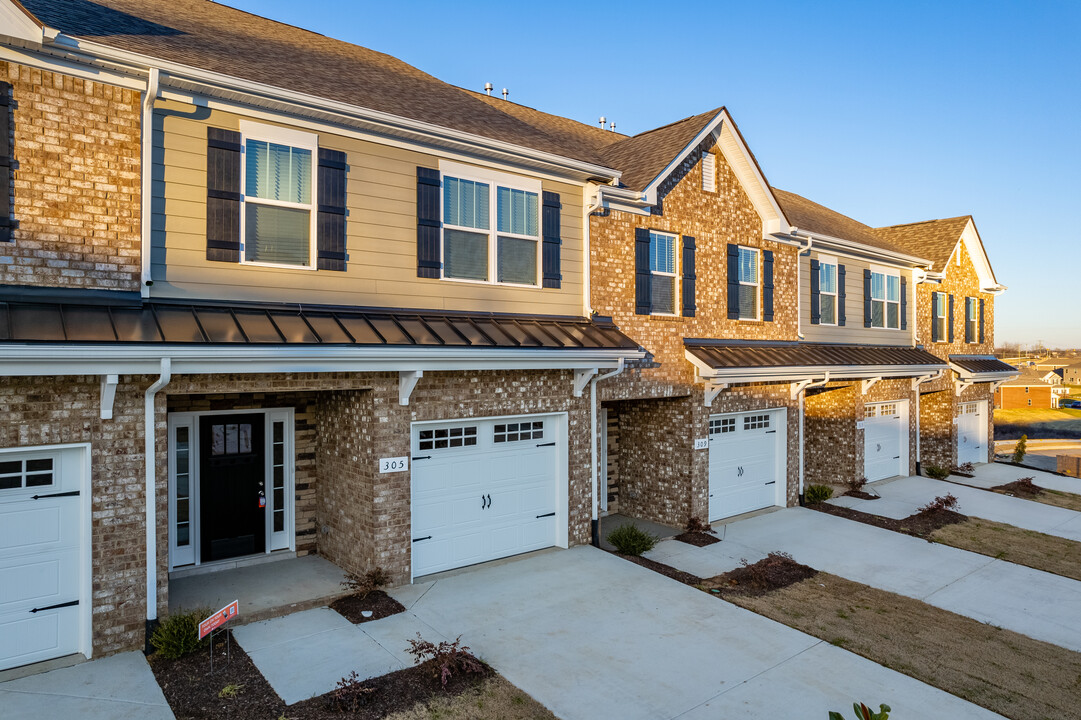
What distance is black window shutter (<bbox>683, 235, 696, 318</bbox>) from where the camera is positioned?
12977 mm

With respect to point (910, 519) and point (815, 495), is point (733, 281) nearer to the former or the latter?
point (815, 495)

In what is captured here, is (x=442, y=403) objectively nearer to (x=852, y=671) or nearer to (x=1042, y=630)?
(x=852, y=671)

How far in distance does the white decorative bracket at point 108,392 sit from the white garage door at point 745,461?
34.1 feet

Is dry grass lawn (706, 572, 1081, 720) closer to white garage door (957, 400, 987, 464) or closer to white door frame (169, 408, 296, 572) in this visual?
white door frame (169, 408, 296, 572)

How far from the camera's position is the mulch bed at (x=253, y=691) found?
19.5 feet

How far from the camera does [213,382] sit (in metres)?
7.50

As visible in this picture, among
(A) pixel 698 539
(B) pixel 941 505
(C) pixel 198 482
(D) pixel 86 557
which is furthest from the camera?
(B) pixel 941 505

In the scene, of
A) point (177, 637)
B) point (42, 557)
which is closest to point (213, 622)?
→ point (177, 637)

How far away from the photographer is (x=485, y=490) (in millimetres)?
10133

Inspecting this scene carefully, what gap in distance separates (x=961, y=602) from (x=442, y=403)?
8.08m

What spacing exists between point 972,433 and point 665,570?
17.8 metres

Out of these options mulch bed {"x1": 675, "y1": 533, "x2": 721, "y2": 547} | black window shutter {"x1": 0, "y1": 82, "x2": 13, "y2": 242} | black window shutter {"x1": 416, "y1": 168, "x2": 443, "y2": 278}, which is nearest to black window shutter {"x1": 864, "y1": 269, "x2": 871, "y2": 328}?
mulch bed {"x1": 675, "y1": 533, "x2": 721, "y2": 547}

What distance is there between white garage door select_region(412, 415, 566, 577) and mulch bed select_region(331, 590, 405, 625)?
2.82ft

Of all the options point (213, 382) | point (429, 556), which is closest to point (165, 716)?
point (213, 382)
